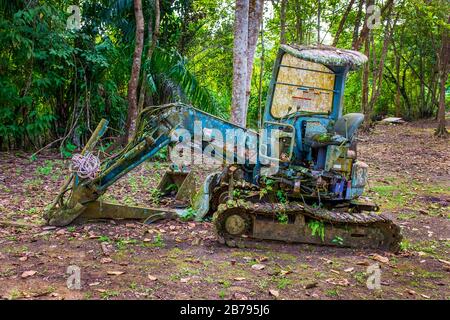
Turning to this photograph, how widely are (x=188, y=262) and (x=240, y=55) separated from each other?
210 inches

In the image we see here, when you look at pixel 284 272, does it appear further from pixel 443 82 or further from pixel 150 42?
pixel 443 82

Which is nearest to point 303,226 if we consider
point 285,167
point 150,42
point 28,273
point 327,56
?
point 285,167

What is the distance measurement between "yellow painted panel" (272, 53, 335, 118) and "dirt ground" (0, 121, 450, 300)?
1.84 meters

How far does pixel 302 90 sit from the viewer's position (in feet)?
20.8

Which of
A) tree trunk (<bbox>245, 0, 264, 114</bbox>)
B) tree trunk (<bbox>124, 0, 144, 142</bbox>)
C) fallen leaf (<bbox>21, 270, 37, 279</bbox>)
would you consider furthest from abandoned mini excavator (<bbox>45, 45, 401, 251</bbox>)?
tree trunk (<bbox>124, 0, 144, 142</bbox>)

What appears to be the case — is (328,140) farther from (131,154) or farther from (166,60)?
(166,60)

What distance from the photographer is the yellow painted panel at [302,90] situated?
630cm

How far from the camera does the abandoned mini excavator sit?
18.6 ft

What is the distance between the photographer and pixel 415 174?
11844 millimetres

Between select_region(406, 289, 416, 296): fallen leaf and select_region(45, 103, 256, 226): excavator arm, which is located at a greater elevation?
select_region(45, 103, 256, 226): excavator arm

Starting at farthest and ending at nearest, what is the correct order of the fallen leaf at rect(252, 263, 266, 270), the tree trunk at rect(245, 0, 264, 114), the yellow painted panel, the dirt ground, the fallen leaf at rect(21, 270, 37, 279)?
the tree trunk at rect(245, 0, 264, 114) < the yellow painted panel < the fallen leaf at rect(252, 263, 266, 270) < the fallen leaf at rect(21, 270, 37, 279) < the dirt ground

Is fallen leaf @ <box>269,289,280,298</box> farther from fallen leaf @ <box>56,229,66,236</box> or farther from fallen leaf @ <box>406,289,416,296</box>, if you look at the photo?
fallen leaf @ <box>56,229,66,236</box>

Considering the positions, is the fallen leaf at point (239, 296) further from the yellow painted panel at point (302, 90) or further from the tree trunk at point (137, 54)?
the tree trunk at point (137, 54)

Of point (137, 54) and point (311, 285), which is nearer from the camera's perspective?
point (311, 285)
